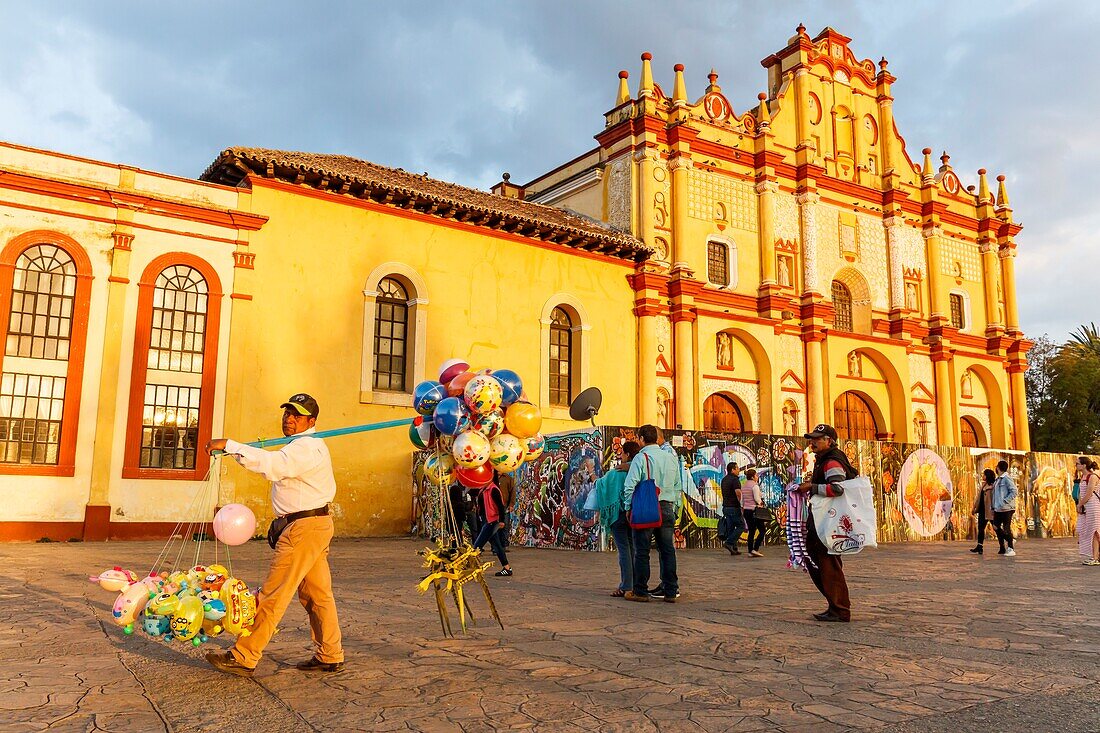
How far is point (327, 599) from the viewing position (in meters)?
→ 4.96

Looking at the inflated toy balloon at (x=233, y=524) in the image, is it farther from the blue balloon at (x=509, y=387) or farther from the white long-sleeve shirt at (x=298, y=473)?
the blue balloon at (x=509, y=387)

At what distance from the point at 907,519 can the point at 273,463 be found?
18.6m

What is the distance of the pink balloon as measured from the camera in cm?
514

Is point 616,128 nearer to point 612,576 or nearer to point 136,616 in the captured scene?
point 612,576

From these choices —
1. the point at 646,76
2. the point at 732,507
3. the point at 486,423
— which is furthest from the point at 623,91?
the point at 486,423

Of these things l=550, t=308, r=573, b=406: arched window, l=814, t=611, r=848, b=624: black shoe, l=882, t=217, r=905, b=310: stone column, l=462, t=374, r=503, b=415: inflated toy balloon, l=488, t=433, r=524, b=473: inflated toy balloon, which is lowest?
l=814, t=611, r=848, b=624: black shoe

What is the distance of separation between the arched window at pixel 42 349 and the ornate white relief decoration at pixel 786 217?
1935 centimetres

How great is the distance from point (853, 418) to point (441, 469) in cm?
2348

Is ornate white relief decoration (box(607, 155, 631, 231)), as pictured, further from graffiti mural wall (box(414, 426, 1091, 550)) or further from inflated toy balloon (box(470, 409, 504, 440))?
inflated toy balloon (box(470, 409, 504, 440))

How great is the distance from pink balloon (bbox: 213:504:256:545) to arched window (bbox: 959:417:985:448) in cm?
2936

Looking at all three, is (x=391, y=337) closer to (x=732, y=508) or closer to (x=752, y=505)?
(x=732, y=508)

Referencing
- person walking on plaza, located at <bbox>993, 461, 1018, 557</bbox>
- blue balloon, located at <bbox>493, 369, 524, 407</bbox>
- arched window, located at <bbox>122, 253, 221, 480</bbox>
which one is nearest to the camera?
blue balloon, located at <bbox>493, 369, 524, 407</bbox>

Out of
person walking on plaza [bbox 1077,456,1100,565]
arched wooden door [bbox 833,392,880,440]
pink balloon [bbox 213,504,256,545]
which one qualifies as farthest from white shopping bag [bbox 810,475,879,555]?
arched wooden door [bbox 833,392,880,440]

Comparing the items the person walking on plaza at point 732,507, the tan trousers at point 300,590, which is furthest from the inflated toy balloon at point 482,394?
the person walking on plaza at point 732,507
